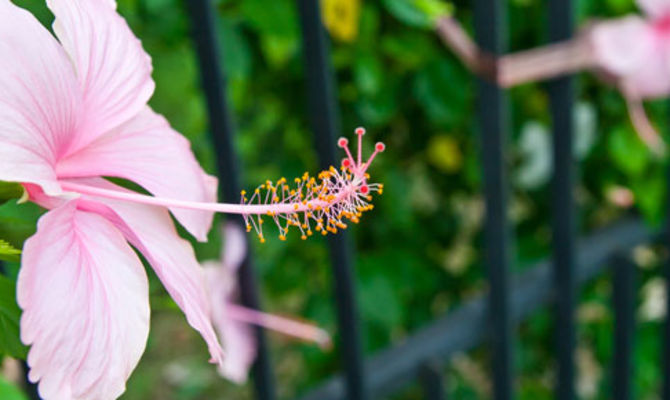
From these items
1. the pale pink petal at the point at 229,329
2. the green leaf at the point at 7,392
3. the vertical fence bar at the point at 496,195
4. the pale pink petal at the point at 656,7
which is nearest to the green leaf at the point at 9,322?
the green leaf at the point at 7,392

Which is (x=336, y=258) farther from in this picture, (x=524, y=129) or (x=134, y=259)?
(x=524, y=129)

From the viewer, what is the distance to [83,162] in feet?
1.28

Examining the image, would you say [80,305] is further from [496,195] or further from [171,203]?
[496,195]

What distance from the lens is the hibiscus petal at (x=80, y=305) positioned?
0.32m

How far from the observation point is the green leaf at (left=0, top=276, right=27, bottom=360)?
39cm

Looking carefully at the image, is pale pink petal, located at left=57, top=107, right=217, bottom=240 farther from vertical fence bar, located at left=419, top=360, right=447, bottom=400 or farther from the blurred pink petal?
vertical fence bar, located at left=419, top=360, right=447, bottom=400

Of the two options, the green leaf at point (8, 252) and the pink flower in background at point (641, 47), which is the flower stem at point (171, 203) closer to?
the green leaf at point (8, 252)

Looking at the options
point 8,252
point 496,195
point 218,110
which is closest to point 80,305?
point 8,252

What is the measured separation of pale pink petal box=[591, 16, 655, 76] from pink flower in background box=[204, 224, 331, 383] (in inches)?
25.0

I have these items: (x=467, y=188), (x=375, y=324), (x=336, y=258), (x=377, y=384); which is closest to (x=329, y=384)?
(x=377, y=384)

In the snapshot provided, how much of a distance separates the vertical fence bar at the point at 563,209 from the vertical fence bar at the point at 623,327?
180mm

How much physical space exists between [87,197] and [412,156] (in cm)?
113

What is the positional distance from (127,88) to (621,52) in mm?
955

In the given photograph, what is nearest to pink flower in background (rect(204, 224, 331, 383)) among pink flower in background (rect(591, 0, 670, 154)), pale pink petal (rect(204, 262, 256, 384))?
pale pink petal (rect(204, 262, 256, 384))
